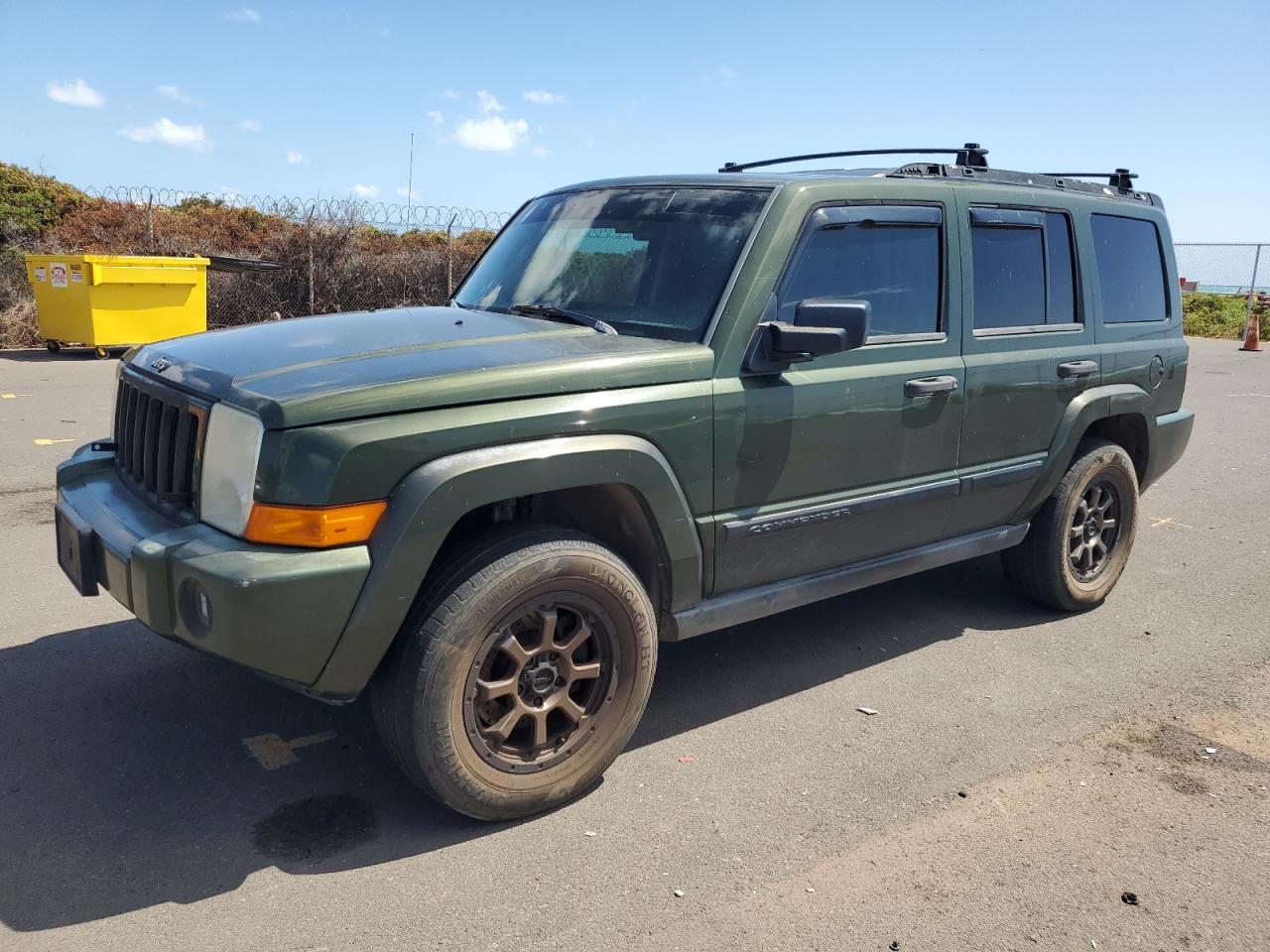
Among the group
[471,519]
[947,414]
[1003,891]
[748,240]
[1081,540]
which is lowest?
[1003,891]

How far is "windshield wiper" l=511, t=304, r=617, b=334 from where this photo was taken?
3715mm

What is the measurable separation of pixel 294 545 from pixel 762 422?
5.08 ft

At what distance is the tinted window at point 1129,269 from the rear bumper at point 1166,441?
1.75 ft

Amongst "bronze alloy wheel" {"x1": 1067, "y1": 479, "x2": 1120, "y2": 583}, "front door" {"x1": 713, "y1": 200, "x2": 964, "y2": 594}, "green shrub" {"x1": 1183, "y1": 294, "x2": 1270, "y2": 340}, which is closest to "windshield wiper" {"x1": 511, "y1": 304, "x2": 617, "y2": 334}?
"front door" {"x1": 713, "y1": 200, "x2": 964, "y2": 594}

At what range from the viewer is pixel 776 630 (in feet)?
15.9

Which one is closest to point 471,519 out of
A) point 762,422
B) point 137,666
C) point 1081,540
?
point 762,422

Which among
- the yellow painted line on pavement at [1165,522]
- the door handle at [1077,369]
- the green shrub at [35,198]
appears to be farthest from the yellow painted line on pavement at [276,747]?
the green shrub at [35,198]

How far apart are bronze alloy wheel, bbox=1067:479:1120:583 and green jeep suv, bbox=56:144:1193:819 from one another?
166 millimetres

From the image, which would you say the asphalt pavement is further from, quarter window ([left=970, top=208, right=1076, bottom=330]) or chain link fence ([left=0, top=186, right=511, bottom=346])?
chain link fence ([left=0, top=186, right=511, bottom=346])

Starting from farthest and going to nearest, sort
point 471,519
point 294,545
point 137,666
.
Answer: point 137,666
point 471,519
point 294,545

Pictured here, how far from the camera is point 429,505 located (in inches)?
112

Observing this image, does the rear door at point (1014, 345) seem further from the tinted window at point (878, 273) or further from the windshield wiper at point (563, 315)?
the windshield wiper at point (563, 315)

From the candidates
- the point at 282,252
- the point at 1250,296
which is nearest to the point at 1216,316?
the point at 1250,296

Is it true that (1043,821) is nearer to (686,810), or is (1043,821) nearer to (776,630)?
(686,810)
